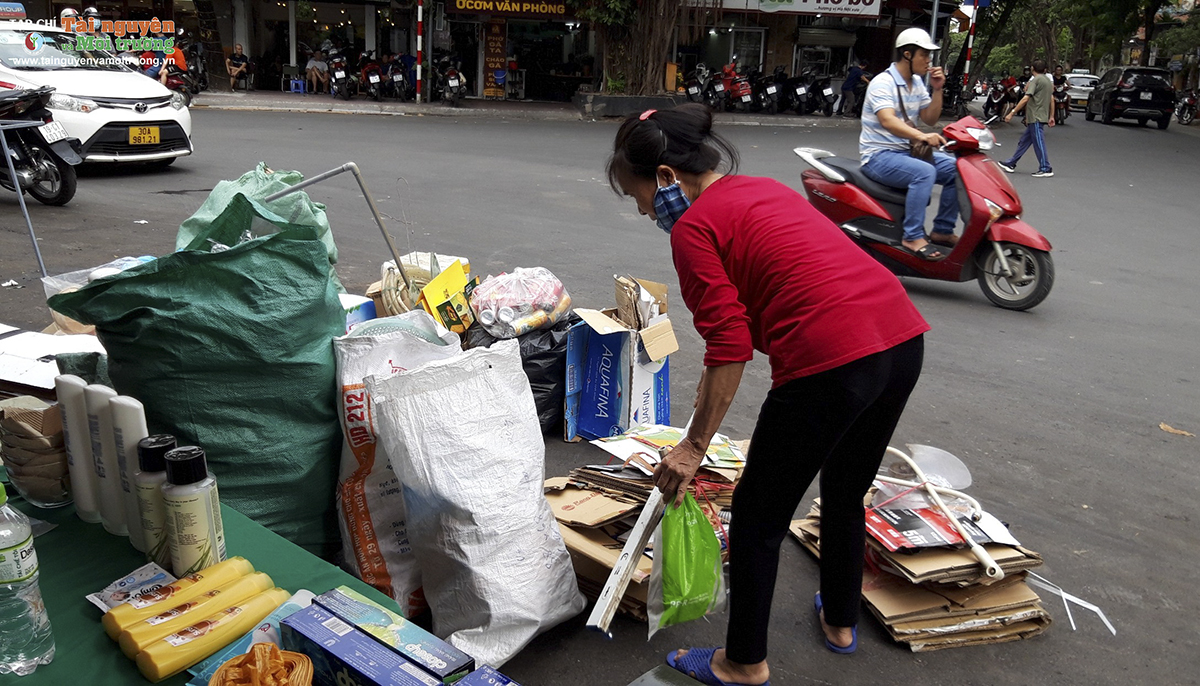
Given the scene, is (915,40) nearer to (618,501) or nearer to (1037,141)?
(618,501)

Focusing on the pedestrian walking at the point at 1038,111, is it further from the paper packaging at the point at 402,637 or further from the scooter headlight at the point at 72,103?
the paper packaging at the point at 402,637

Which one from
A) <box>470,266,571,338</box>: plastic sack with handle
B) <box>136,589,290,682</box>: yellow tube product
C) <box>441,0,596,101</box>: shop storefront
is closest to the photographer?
<box>136,589,290,682</box>: yellow tube product

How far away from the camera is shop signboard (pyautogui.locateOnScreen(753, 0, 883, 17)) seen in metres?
22.3

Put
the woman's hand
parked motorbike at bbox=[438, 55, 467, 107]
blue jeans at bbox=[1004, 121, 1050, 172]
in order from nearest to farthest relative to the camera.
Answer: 1. the woman's hand
2. blue jeans at bbox=[1004, 121, 1050, 172]
3. parked motorbike at bbox=[438, 55, 467, 107]

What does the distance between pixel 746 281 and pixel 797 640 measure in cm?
120

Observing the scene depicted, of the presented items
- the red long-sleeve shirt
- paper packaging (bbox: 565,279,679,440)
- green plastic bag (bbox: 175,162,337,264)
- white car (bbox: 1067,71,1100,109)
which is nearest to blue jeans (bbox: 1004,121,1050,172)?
paper packaging (bbox: 565,279,679,440)

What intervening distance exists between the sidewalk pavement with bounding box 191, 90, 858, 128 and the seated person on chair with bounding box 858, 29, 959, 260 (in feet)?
42.6

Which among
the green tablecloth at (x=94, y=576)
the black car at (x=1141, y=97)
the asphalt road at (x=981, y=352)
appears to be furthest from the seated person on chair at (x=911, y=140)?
the black car at (x=1141, y=97)

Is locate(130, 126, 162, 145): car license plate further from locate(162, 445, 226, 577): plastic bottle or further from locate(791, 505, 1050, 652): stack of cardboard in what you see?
locate(791, 505, 1050, 652): stack of cardboard

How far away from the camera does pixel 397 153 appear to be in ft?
39.2

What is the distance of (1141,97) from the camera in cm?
2347

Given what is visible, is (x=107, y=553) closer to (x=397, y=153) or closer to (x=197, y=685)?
(x=197, y=685)

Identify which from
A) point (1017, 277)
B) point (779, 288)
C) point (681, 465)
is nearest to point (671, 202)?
point (779, 288)

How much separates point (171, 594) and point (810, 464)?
1.39 meters
